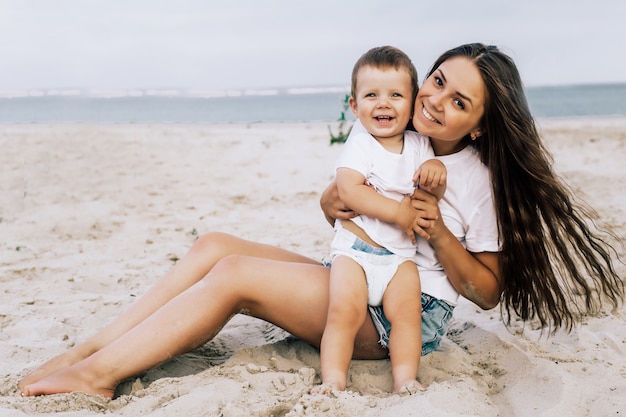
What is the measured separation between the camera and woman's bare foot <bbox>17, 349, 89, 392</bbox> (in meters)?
2.35

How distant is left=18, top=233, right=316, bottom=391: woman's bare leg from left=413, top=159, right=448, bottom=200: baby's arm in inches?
27.9

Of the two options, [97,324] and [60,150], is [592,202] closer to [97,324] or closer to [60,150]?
[97,324]

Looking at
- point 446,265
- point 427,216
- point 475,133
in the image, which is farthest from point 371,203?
point 475,133

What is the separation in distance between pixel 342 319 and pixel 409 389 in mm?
321

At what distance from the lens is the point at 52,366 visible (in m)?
2.43

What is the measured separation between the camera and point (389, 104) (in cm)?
245

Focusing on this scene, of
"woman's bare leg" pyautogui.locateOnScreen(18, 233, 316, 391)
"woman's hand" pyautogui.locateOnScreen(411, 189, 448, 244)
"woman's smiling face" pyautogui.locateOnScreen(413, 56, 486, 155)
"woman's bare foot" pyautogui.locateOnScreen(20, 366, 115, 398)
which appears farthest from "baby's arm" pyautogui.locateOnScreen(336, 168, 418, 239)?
"woman's bare foot" pyautogui.locateOnScreen(20, 366, 115, 398)

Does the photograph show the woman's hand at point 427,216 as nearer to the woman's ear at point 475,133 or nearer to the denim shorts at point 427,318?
the denim shorts at point 427,318

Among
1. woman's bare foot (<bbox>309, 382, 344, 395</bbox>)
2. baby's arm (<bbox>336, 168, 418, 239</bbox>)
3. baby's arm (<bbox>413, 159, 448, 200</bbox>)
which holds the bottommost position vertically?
woman's bare foot (<bbox>309, 382, 344, 395</bbox>)

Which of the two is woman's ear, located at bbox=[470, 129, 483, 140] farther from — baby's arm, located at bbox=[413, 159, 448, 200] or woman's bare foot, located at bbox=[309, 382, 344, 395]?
woman's bare foot, located at bbox=[309, 382, 344, 395]

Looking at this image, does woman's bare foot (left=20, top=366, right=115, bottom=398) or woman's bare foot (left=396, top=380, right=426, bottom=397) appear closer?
woman's bare foot (left=396, top=380, right=426, bottom=397)

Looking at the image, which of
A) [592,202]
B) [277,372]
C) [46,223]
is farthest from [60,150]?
[277,372]

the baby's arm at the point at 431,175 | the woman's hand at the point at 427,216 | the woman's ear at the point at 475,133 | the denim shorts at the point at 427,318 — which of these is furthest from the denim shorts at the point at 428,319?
the woman's ear at the point at 475,133

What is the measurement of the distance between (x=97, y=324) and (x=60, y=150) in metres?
5.41
